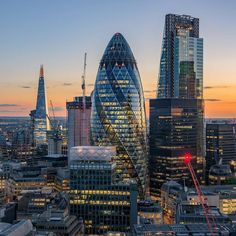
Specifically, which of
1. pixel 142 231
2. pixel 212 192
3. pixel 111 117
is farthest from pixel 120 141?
pixel 142 231

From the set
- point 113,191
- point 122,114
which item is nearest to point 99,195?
point 113,191

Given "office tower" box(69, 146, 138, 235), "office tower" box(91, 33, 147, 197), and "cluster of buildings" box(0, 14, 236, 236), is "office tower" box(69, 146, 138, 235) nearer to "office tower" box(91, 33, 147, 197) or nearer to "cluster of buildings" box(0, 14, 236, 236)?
"cluster of buildings" box(0, 14, 236, 236)

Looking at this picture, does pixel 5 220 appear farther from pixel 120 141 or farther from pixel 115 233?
pixel 120 141

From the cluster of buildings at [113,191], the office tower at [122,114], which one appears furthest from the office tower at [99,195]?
the office tower at [122,114]

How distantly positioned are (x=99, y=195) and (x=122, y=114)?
59009mm

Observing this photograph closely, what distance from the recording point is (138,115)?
608ft

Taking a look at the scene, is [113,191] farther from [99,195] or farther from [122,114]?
[122,114]

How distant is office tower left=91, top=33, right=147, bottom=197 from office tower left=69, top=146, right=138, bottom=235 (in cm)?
4901

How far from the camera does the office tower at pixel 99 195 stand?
413 ft

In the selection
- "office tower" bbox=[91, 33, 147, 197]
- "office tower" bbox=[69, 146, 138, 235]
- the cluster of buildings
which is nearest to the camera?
the cluster of buildings

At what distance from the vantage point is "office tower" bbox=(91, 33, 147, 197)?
181m

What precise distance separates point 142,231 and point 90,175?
3274 centimetres

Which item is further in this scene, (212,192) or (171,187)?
(171,187)

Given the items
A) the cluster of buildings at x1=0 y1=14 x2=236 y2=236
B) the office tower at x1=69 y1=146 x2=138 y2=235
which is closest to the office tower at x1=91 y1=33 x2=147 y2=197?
the cluster of buildings at x1=0 y1=14 x2=236 y2=236
